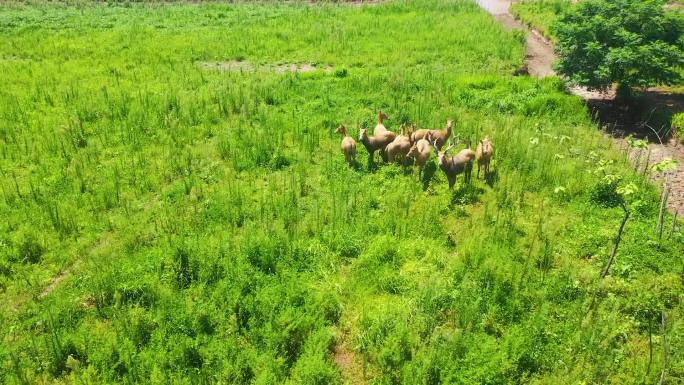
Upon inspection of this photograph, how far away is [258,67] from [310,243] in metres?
12.7

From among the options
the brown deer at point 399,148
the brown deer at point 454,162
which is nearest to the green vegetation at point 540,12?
the brown deer at point 399,148

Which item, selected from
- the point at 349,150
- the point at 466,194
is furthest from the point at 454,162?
the point at 349,150

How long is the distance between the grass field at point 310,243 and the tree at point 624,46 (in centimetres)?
114

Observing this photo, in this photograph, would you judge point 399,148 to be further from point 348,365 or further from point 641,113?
point 641,113

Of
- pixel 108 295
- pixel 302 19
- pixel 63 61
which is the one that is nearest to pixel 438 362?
pixel 108 295

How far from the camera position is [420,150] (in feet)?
36.7

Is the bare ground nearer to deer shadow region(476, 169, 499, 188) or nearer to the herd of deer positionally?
the herd of deer

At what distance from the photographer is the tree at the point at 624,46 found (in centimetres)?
1445

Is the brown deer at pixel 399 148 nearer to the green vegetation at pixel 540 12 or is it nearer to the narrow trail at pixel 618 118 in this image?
the narrow trail at pixel 618 118

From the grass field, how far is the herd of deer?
0.45m

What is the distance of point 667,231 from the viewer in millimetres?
9359

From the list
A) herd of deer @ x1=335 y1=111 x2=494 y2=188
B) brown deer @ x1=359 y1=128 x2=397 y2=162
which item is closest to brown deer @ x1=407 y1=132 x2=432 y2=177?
herd of deer @ x1=335 y1=111 x2=494 y2=188

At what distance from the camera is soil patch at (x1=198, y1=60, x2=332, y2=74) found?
64.8ft

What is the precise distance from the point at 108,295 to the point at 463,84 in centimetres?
1328
